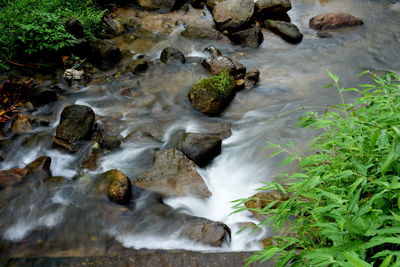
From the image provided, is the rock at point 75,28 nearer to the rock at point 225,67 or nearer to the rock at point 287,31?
the rock at point 225,67

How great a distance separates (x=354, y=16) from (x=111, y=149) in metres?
8.98

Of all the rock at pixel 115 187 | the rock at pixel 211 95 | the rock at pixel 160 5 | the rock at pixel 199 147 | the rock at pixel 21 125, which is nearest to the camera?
the rock at pixel 115 187

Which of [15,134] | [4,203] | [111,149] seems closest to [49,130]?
[15,134]

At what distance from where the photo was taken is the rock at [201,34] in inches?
366

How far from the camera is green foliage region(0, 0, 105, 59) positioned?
6980 millimetres

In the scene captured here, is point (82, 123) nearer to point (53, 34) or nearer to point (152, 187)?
point (152, 187)

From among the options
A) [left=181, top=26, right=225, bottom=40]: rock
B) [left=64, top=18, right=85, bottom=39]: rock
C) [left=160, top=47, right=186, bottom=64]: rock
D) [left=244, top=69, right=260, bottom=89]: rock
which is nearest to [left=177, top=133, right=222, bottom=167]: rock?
[left=244, top=69, right=260, bottom=89]: rock

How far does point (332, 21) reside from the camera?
32.9 ft

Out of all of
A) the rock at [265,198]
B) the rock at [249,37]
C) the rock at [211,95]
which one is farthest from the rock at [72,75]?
the rock at [265,198]

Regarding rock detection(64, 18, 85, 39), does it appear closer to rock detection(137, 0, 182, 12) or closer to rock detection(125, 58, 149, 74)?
rock detection(125, 58, 149, 74)

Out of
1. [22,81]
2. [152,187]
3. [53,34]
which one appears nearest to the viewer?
[152,187]

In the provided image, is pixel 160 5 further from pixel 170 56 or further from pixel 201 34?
pixel 170 56

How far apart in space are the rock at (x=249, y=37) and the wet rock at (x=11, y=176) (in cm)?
640

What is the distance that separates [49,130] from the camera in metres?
6.02
